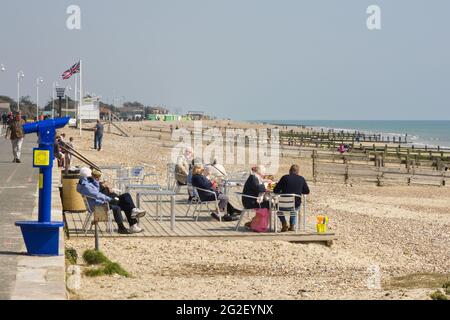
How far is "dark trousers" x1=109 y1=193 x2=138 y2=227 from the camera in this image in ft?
45.7

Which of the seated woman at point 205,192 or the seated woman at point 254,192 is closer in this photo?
the seated woman at point 254,192

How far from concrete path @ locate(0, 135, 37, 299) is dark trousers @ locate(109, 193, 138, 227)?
1379 mm

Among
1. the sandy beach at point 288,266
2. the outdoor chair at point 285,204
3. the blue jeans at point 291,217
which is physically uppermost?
the outdoor chair at point 285,204

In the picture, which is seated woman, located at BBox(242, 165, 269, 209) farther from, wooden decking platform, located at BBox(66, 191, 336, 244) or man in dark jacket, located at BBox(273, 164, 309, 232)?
wooden decking platform, located at BBox(66, 191, 336, 244)

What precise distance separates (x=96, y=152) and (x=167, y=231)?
25.0 metres

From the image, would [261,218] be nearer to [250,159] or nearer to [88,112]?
[250,159]

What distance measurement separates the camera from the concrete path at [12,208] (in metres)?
9.69

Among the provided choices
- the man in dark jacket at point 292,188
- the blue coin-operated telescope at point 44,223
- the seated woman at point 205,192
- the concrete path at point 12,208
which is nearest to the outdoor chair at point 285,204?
the man in dark jacket at point 292,188

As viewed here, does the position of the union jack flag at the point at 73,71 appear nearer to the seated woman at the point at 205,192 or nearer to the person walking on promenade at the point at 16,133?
the person walking on promenade at the point at 16,133

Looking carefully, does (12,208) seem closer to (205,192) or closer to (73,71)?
(205,192)

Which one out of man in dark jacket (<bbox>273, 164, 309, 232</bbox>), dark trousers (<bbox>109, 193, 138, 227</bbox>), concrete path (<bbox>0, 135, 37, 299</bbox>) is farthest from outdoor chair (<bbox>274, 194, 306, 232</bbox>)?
concrete path (<bbox>0, 135, 37, 299</bbox>)

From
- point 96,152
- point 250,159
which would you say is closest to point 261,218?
point 96,152

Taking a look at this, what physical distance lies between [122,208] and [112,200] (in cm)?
20

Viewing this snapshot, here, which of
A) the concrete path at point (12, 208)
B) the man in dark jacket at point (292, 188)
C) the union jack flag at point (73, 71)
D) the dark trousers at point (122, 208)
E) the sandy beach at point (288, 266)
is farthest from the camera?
the union jack flag at point (73, 71)
